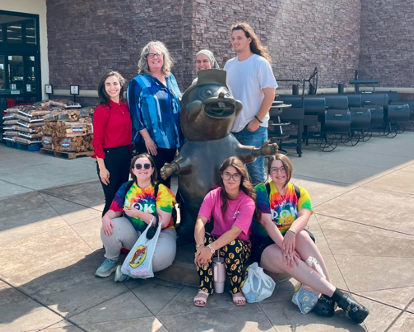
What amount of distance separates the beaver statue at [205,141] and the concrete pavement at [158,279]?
32.7 inches

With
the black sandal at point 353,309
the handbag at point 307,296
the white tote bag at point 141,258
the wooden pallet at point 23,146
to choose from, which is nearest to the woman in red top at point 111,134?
the white tote bag at point 141,258

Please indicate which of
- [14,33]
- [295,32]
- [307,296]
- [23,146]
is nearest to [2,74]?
[14,33]

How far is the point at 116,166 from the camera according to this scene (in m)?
4.14

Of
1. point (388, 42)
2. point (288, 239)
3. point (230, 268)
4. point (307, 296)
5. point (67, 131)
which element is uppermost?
point (388, 42)

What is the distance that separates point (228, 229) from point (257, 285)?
1.53ft

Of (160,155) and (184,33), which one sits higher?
(184,33)

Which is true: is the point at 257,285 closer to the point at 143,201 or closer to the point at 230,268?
the point at 230,268

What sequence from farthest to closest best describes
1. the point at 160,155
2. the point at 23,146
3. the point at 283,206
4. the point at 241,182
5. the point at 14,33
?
the point at 14,33
the point at 23,146
the point at 160,155
the point at 283,206
the point at 241,182

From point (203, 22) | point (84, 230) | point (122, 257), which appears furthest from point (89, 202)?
point (203, 22)

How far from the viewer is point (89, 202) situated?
6.12 meters

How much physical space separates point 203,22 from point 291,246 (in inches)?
254

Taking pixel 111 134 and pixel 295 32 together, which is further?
pixel 295 32

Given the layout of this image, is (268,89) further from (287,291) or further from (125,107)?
(287,291)

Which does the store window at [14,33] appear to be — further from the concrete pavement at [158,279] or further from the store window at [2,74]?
the concrete pavement at [158,279]
